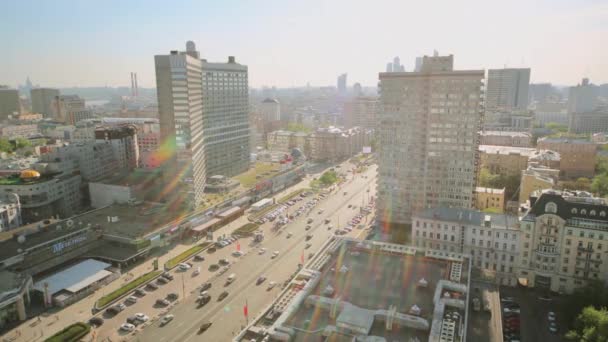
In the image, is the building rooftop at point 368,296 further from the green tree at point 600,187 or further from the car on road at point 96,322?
the green tree at point 600,187

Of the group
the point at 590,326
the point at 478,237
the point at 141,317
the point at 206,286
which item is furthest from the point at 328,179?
the point at 590,326

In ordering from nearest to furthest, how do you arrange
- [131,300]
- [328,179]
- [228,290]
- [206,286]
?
[131,300] → [228,290] → [206,286] → [328,179]

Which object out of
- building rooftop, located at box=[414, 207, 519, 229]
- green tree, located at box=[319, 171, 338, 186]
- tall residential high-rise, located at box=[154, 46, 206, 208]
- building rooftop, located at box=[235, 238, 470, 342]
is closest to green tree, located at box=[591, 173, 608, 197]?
building rooftop, located at box=[414, 207, 519, 229]

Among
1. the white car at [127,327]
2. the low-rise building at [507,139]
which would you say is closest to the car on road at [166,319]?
the white car at [127,327]

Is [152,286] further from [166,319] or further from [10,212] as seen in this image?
[10,212]

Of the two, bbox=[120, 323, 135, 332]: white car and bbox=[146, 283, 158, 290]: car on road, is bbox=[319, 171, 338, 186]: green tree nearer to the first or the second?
bbox=[146, 283, 158, 290]: car on road

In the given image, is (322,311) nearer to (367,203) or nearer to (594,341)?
(594,341)

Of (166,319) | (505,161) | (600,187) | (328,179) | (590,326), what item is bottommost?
(166,319)
